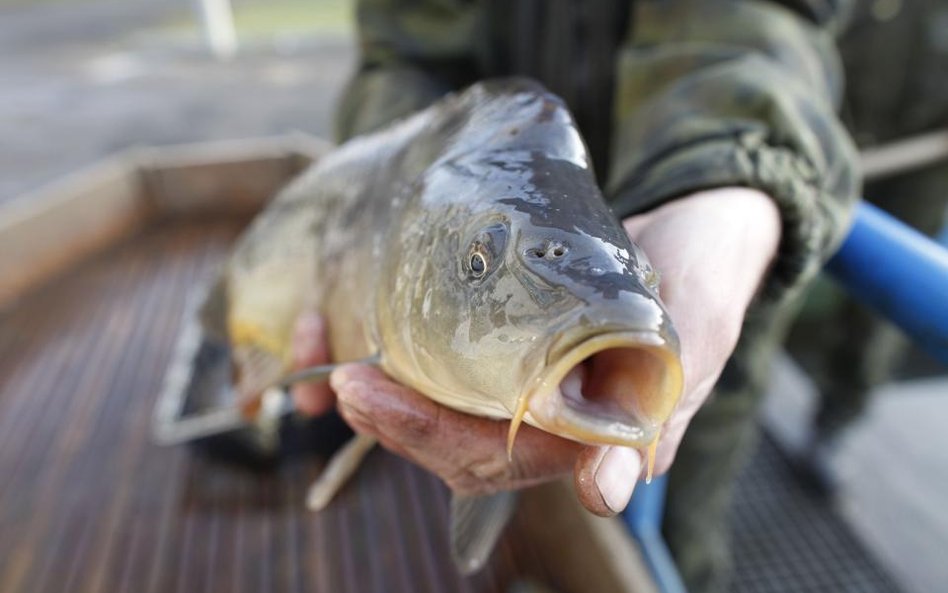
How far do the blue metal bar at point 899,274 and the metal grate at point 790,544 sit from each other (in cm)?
153

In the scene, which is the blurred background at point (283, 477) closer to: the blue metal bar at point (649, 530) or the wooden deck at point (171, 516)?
the wooden deck at point (171, 516)

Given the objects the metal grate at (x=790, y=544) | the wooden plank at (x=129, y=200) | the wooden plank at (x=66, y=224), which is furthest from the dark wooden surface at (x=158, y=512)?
the metal grate at (x=790, y=544)

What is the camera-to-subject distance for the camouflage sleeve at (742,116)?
131cm

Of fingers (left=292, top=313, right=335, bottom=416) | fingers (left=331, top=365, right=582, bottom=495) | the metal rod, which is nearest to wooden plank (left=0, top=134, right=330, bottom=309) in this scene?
fingers (left=292, top=313, right=335, bottom=416)

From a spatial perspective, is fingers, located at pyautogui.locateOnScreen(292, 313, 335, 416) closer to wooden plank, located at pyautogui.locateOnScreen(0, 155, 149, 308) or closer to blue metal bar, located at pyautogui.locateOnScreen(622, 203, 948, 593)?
blue metal bar, located at pyautogui.locateOnScreen(622, 203, 948, 593)

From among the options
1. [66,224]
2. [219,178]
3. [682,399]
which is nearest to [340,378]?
[682,399]

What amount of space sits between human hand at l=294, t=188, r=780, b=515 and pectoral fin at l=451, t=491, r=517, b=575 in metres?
0.08

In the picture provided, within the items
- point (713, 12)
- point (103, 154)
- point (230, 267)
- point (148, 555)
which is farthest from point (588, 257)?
point (103, 154)

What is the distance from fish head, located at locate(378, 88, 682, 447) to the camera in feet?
2.48

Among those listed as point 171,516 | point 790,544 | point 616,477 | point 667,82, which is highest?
point 667,82

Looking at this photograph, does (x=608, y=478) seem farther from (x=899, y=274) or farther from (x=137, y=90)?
(x=137, y=90)

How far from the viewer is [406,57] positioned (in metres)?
2.32

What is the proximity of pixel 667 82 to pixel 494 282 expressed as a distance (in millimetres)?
999

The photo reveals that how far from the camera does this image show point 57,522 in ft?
7.86
